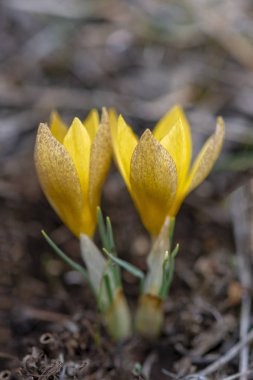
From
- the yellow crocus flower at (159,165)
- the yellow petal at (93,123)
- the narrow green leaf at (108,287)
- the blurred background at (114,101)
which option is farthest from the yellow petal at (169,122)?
the blurred background at (114,101)

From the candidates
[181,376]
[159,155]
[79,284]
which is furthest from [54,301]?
[159,155]

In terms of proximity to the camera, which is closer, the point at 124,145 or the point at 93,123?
the point at 124,145

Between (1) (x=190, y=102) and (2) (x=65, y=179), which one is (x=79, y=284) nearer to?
(2) (x=65, y=179)

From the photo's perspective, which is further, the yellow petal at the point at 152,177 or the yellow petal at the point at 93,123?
the yellow petal at the point at 93,123

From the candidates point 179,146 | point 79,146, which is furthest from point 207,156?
point 79,146

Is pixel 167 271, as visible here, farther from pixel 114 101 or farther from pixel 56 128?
pixel 114 101

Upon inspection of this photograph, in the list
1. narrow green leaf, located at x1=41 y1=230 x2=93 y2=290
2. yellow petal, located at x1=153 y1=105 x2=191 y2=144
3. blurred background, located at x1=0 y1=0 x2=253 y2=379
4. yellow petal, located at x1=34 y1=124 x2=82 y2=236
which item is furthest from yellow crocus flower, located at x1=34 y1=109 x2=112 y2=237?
blurred background, located at x1=0 y1=0 x2=253 y2=379

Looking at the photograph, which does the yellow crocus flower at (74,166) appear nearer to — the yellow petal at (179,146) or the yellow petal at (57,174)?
the yellow petal at (57,174)

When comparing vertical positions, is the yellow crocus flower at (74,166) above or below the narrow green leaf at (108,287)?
above
